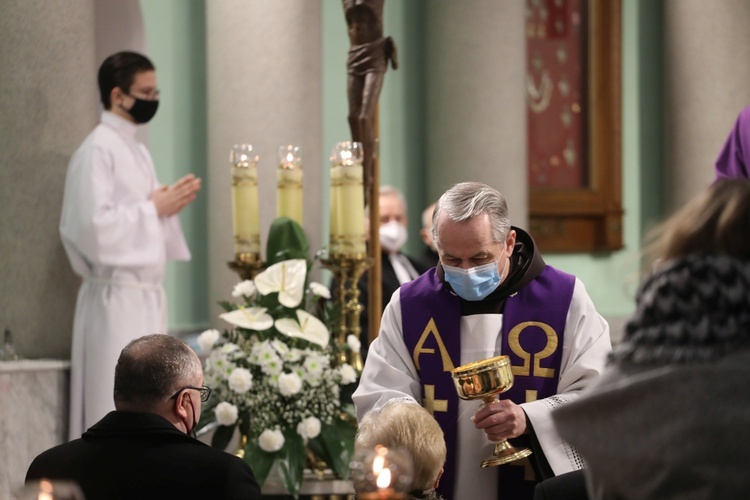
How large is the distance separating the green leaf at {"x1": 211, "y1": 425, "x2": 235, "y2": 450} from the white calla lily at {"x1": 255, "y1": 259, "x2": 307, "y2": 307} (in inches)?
20.4

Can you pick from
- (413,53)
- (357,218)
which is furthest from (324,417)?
(413,53)

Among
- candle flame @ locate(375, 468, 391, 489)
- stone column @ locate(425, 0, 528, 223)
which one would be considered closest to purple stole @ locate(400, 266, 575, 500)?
candle flame @ locate(375, 468, 391, 489)

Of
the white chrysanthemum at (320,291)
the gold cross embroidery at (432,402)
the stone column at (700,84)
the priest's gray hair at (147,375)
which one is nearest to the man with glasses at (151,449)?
the priest's gray hair at (147,375)

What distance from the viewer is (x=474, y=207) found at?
3.49m

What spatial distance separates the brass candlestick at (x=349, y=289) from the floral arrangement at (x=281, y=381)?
7cm

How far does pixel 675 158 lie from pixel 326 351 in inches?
198

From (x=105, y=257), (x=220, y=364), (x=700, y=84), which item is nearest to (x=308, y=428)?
(x=220, y=364)

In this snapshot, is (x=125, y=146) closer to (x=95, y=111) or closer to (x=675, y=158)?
(x=95, y=111)

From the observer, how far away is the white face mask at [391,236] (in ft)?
22.6

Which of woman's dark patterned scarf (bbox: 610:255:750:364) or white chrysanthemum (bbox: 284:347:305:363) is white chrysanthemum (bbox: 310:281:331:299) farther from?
woman's dark patterned scarf (bbox: 610:255:750:364)

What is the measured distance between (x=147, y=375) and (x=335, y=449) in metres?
1.68

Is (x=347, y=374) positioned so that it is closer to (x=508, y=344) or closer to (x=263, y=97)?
(x=508, y=344)

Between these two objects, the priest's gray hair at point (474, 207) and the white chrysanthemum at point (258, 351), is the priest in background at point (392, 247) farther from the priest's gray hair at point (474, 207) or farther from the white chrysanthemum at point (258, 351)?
the priest's gray hair at point (474, 207)

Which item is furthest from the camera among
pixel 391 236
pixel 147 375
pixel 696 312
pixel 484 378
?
Result: pixel 391 236
